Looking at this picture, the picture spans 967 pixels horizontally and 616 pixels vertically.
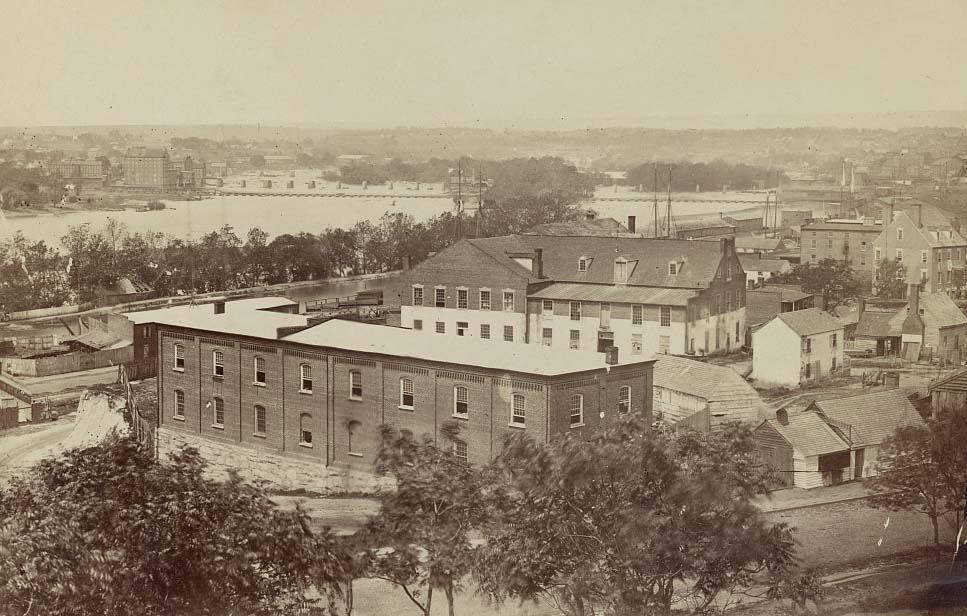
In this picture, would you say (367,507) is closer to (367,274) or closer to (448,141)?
(367,274)

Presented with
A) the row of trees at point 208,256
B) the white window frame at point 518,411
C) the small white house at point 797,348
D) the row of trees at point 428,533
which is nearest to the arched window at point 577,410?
the row of trees at point 428,533

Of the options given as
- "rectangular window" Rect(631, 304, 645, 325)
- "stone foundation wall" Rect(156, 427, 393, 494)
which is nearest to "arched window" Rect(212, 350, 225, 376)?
"stone foundation wall" Rect(156, 427, 393, 494)

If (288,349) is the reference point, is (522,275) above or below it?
above

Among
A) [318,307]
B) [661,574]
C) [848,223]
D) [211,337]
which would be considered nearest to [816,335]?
[848,223]

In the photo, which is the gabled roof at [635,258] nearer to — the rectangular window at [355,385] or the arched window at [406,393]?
the arched window at [406,393]

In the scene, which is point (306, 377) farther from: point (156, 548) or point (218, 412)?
point (156, 548)

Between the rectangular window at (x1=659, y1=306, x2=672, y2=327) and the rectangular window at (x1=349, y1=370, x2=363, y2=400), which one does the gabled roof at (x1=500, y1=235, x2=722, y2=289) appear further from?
the rectangular window at (x1=349, y1=370, x2=363, y2=400)

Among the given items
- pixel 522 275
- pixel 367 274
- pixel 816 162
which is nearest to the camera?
pixel 522 275

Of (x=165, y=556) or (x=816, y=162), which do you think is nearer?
(x=165, y=556)
